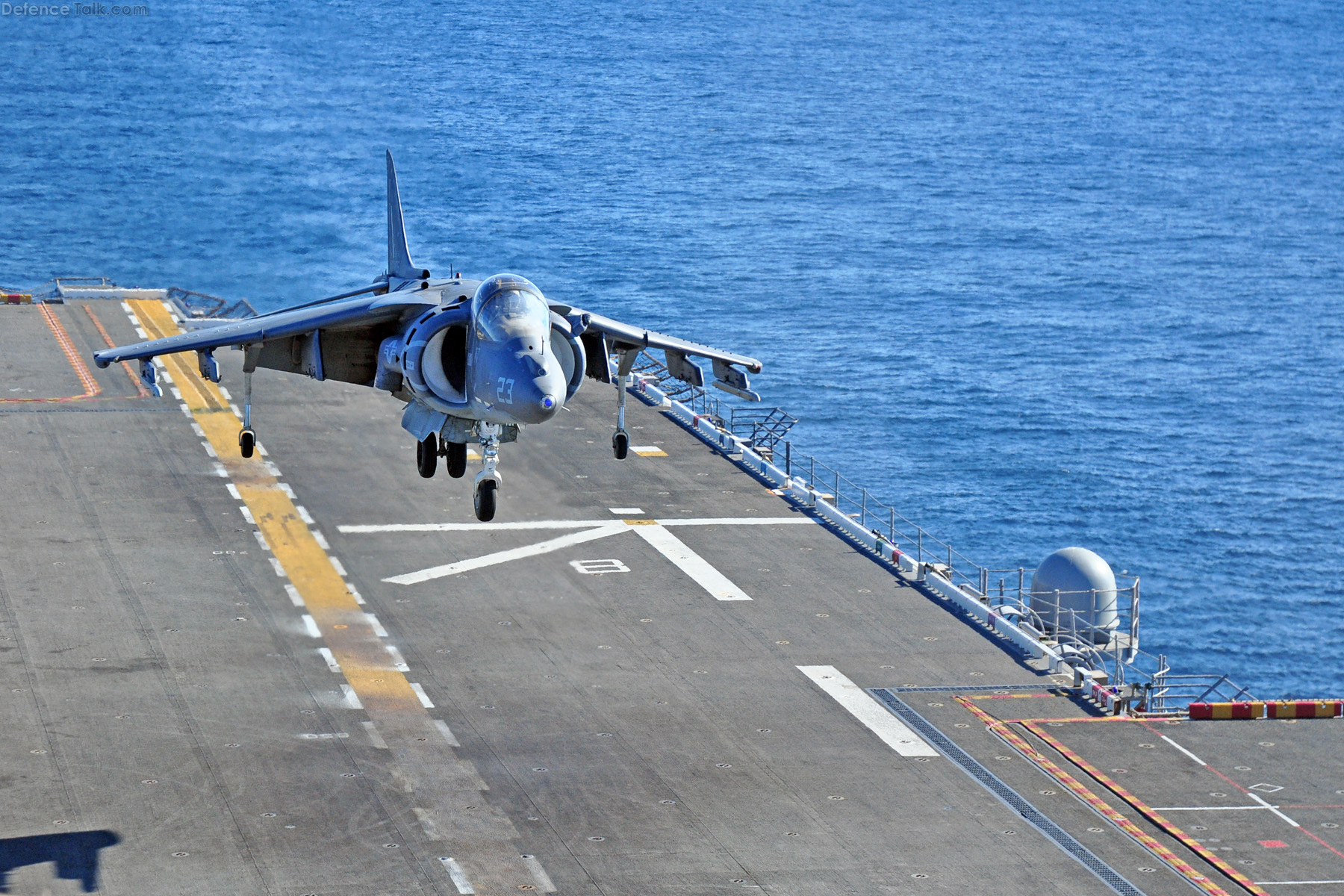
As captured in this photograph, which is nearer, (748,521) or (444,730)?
(444,730)

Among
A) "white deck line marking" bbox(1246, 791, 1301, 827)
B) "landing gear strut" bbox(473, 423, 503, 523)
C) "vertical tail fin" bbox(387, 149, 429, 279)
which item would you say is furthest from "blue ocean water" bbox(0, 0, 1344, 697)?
"landing gear strut" bbox(473, 423, 503, 523)

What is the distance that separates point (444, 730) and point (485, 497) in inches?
331

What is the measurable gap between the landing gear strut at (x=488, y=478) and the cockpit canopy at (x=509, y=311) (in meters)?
2.81

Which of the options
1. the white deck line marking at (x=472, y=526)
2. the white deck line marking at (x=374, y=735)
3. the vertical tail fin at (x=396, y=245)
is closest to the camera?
the white deck line marking at (x=374, y=735)

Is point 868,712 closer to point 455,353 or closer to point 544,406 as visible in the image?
point 455,353

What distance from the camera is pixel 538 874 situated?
36.9 metres

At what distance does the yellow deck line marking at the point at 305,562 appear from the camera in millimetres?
46938

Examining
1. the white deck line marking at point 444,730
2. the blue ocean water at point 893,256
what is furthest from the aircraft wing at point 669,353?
the blue ocean water at point 893,256

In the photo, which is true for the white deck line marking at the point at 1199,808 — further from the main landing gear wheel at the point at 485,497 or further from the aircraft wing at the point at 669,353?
the main landing gear wheel at the point at 485,497

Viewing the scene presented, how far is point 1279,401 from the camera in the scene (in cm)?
11462

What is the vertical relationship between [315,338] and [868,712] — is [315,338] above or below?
above

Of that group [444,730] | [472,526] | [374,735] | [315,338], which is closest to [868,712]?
[444,730]

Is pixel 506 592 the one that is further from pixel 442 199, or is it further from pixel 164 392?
pixel 442 199

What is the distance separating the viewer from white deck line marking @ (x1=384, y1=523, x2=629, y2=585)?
54969 millimetres
